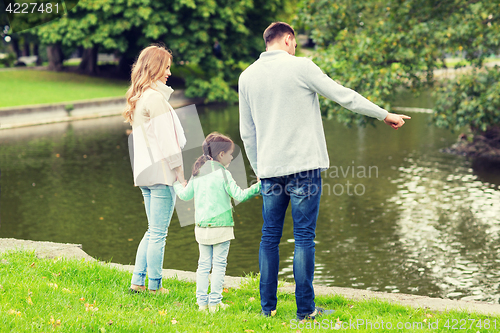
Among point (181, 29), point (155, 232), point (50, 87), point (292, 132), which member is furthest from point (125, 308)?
point (50, 87)

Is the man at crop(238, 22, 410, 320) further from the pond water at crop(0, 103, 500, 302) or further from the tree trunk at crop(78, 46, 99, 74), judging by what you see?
the tree trunk at crop(78, 46, 99, 74)

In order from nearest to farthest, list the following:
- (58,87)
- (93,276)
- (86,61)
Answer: (93,276) < (58,87) < (86,61)

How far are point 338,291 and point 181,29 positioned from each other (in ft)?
79.7

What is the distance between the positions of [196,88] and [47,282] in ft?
79.5

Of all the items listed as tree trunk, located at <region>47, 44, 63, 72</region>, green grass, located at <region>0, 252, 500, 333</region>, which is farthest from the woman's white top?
tree trunk, located at <region>47, 44, 63, 72</region>

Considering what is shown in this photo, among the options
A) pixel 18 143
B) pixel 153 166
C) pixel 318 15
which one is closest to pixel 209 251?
pixel 153 166

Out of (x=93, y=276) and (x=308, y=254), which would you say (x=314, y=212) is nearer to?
(x=308, y=254)

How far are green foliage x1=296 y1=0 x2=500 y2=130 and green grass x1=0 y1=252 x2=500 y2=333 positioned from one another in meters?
6.97

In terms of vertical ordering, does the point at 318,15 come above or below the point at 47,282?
above

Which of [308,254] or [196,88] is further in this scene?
[196,88]

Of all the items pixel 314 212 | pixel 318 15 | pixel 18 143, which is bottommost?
pixel 18 143

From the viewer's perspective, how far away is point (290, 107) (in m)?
3.65

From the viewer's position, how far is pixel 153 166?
13.6 feet

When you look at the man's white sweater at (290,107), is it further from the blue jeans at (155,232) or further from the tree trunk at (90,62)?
the tree trunk at (90,62)
